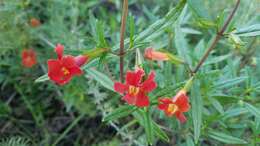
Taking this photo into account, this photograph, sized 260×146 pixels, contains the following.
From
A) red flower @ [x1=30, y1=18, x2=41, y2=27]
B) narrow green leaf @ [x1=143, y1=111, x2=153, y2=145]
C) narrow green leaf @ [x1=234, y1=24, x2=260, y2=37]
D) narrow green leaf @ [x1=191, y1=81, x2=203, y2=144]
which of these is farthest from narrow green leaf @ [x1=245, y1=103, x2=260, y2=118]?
red flower @ [x1=30, y1=18, x2=41, y2=27]

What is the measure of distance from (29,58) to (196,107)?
Answer: 1.55 m

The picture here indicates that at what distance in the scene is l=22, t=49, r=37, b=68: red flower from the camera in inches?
116

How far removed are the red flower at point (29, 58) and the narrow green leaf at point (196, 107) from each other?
147cm

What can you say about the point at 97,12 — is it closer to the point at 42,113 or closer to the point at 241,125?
the point at 42,113

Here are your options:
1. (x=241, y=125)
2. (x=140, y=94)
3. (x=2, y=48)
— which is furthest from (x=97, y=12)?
(x=140, y=94)

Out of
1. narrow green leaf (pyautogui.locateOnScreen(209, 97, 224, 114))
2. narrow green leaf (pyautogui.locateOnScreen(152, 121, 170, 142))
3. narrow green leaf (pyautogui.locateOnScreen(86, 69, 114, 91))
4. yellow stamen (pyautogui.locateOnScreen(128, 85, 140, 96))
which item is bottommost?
narrow green leaf (pyautogui.locateOnScreen(152, 121, 170, 142))

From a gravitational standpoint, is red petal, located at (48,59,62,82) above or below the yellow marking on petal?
above

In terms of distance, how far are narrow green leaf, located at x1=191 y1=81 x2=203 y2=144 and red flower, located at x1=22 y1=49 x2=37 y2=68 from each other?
147 cm

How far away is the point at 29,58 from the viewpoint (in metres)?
3.00

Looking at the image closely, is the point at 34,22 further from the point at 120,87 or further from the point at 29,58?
the point at 120,87

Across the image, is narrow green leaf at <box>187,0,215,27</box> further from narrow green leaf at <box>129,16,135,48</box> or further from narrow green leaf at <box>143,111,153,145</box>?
narrow green leaf at <box>143,111,153,145</box>

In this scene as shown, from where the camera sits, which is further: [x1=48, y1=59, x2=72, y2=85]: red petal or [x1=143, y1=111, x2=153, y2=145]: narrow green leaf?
[x1=143, y1=111, x2=153, y2=145]: narrow green leaf

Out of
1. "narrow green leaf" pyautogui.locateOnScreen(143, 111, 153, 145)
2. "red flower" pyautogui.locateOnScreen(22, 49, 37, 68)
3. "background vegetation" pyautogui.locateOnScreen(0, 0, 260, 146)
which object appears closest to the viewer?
"narrow green leaf" pyautogui.locateOnScreen(143, 111, 153, 145)

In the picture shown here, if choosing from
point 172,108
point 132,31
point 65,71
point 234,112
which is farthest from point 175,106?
point 234,112
